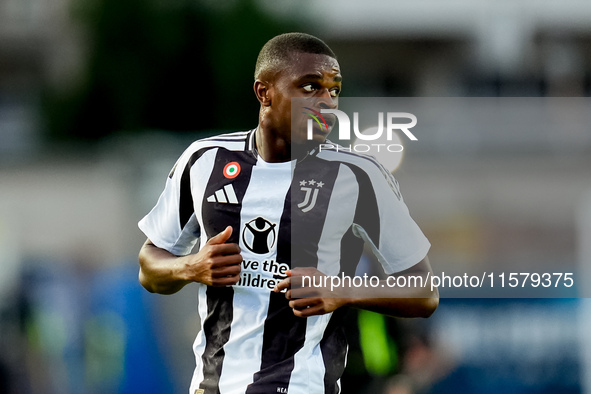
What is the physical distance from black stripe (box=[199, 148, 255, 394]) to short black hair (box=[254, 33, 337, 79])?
0.44m

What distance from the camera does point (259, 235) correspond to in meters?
3.94

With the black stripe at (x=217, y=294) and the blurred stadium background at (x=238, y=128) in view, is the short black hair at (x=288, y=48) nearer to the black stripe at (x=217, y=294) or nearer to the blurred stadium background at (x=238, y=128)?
the black stripe at (x=217, y=294)

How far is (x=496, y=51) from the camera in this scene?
2377 cm

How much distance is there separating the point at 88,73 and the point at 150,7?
179 centimetres

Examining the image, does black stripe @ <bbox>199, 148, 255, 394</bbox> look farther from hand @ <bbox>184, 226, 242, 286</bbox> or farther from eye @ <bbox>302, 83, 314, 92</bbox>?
eye @ <bbox>302, 83, 314, 92</bbox>

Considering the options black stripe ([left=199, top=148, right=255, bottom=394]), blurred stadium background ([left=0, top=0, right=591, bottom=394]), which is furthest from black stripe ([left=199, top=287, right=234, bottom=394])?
blurred stadium background ([left=0, top=0, right=591, bottom=394])

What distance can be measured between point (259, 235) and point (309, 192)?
0.27 m

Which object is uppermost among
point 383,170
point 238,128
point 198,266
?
point 238,128

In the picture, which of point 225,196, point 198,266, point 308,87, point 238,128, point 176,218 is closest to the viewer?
point 198,266

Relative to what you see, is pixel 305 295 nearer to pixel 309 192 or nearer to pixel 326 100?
pixel 309 192

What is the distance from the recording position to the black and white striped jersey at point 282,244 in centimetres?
388

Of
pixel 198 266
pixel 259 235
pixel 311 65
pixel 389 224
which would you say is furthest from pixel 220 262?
pixel 311 65

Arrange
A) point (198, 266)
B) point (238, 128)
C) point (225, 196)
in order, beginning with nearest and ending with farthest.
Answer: point (198, 266) → point (225, 196) → point (238, 128)

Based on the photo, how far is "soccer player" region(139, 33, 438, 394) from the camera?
386 cm
